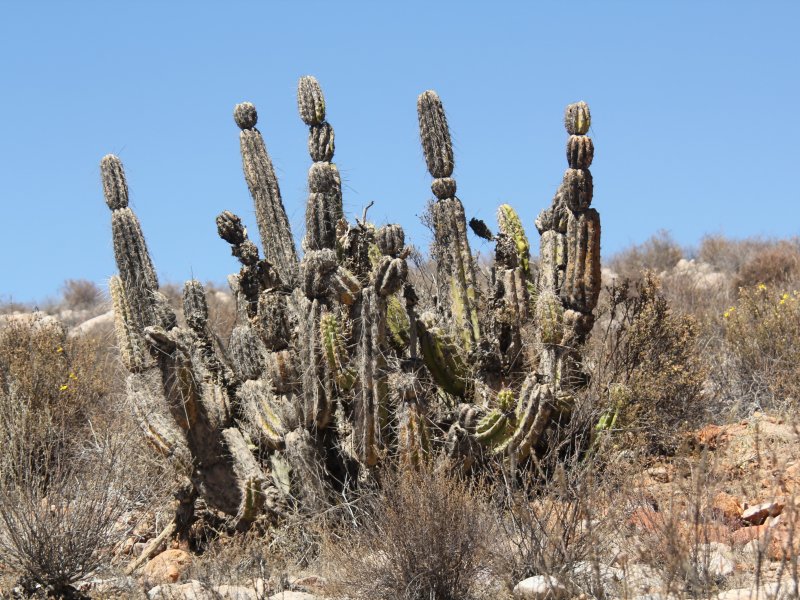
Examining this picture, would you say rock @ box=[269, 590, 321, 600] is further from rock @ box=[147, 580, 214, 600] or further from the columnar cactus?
the columnar cactus

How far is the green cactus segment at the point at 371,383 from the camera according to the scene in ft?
33.0

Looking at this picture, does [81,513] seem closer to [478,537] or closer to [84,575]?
Result: [84,575]

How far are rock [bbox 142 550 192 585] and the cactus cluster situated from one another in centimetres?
62

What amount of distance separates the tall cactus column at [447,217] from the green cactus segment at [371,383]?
1652 mm

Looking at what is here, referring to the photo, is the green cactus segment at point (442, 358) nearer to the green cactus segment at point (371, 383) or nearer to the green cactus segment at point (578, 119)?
the green cactus segment at point (371, 383)

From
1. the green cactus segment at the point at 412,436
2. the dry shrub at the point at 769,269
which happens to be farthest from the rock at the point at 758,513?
the dry shrub at the point at 769,269

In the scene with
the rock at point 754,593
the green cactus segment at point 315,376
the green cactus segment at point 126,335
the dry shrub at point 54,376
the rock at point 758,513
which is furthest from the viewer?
the dry shrub at point 54,376

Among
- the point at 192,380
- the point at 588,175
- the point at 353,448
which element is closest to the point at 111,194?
the point at 192,380

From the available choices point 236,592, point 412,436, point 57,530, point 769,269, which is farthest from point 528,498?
point 769,269

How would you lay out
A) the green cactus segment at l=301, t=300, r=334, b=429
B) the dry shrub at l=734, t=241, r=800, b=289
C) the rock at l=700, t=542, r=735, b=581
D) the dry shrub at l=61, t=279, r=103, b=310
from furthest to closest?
1. the dry shrub at l=61, t=279, r=103, b=310
2. the dry shrub at l=734, t=241, r=800, b=289
3. the green cactus segment at l=301, t=300, r=334, b=429
4. the rock at l=700, t=542, r=735, b=581

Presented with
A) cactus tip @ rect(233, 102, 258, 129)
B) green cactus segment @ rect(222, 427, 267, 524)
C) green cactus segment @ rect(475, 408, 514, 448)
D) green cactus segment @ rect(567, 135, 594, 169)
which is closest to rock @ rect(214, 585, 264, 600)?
green cactus segment @ rect(222, 427, 267, 524)

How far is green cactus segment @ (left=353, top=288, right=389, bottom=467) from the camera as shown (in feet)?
33.0

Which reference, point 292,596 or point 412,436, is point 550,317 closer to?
point 412,436

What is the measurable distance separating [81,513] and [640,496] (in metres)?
4.02
